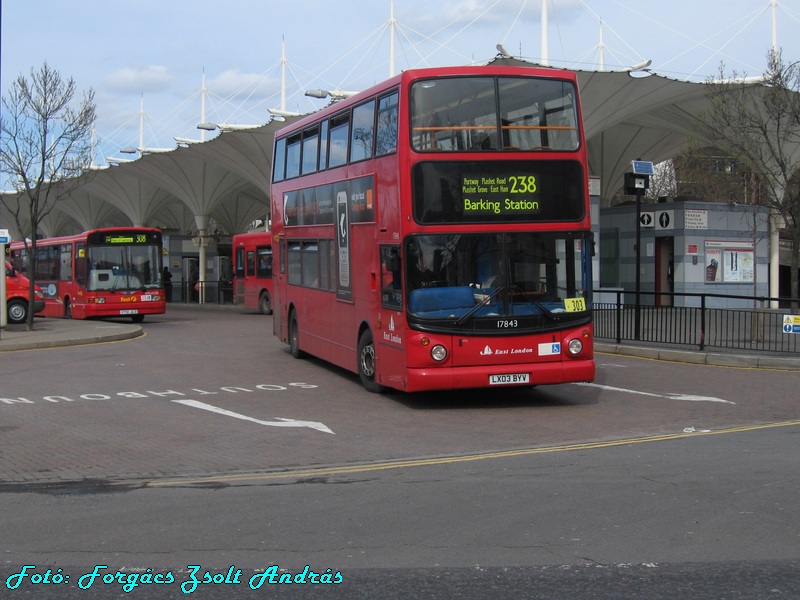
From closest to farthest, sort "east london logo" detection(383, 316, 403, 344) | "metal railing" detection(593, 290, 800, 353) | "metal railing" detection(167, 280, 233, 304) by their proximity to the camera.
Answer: "east london logo" detection(383, 316, 403, 344), "metal railing" detection(593, 290, 800, 353), "metal railing" detection(167, 280, 233, 304)

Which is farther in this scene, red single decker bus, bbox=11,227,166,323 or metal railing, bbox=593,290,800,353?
red single decker bus, bbox=11,227,166,323

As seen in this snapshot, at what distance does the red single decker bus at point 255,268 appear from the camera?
36406 millimetres

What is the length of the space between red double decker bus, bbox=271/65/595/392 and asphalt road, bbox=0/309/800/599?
2.65 feet

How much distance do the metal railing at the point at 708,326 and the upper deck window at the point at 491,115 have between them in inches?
280

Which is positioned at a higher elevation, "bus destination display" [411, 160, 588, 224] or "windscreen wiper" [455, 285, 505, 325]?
"bus destination display" [411, 160, 588, 224]

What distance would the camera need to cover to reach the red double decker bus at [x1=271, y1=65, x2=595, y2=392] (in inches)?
482

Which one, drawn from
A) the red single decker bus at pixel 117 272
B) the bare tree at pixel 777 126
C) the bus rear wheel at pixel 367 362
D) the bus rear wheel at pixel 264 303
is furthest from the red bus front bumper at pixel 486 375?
the bus rear wheel at pixel 264 303

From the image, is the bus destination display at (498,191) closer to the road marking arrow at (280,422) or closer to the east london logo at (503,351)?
the east london logo at (503,351)

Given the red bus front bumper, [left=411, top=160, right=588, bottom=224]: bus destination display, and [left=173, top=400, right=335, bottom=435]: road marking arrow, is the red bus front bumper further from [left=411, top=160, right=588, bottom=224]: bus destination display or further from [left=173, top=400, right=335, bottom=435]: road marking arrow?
[left=411, top=160, right=588, bottom=224]: bus destination display

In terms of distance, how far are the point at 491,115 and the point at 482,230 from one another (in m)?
1.52

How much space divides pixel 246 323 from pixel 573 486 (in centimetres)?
2507

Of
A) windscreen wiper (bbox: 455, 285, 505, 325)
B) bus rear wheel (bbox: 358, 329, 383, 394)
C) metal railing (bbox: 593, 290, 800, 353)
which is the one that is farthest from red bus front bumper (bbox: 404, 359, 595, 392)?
metal railing (bbox: 593, 290, 800, 353)

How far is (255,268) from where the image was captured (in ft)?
121

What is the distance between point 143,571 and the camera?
559cm
